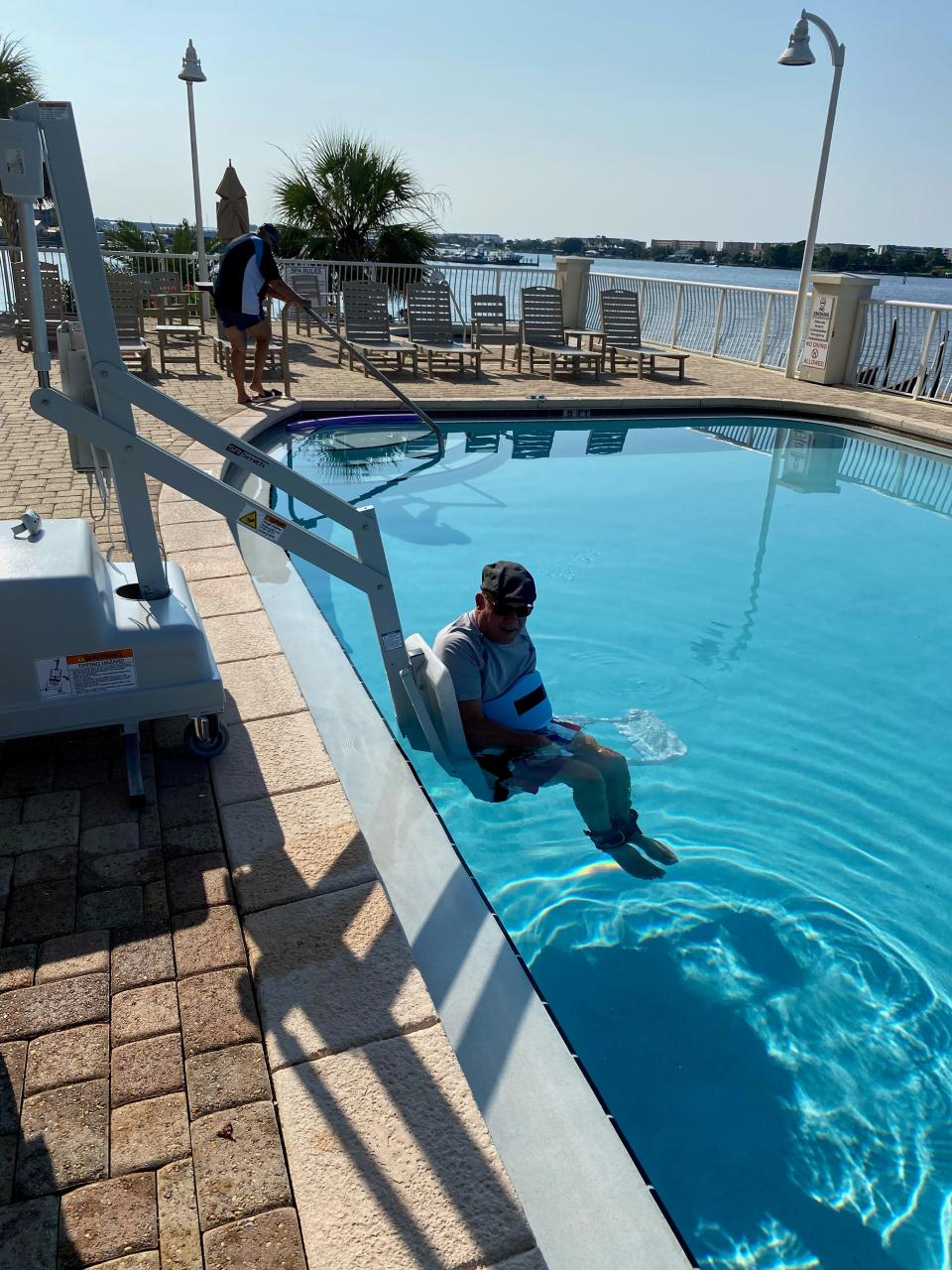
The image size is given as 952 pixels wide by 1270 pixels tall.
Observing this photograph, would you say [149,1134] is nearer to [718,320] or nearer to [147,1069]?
[147,1069]

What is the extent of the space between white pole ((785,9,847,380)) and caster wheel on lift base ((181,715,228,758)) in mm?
11669

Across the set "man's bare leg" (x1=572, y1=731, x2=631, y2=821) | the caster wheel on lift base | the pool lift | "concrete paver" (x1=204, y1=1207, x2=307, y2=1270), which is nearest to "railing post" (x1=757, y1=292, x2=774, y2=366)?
"man's bare leg" (x1=572, y1=731, x2=631, y2=821)

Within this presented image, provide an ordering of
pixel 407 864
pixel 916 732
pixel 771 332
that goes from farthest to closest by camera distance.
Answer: pixel 771 332 → pixel 916 732 → pixel 407 864

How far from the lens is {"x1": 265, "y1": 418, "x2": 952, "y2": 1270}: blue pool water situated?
8.14 ft

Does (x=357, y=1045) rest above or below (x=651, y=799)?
above

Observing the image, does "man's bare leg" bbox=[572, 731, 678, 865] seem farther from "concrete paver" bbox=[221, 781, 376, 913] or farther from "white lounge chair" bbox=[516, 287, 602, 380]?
"white lounge chair" bbox=[516, 287, 602, 380]

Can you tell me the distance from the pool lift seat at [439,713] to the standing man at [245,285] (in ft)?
17.4

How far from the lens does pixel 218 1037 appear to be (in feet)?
6.38

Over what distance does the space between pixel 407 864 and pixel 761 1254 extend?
1319mm

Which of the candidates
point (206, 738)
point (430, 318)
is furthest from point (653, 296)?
point (206, 738)

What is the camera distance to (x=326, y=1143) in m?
1.73

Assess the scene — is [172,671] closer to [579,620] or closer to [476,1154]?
[476,1154]

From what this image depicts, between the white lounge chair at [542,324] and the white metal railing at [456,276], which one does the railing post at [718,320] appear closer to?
the white lounge chair at [542,324]

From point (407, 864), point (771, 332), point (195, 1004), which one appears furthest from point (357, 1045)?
point (771, 332)
